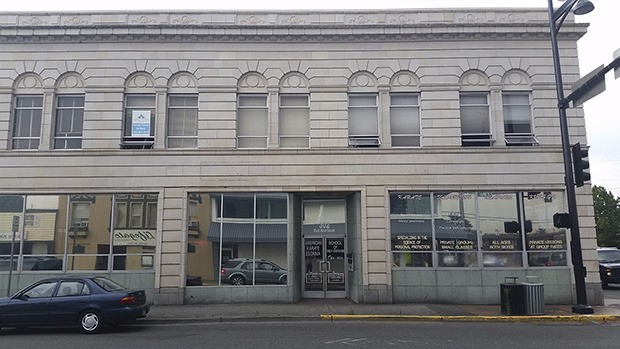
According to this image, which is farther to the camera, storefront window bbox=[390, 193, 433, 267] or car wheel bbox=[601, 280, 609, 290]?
→ car wheel bbox=[601, 280, 609, 290]

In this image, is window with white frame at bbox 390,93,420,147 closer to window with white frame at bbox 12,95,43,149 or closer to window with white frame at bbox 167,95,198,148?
window with white frame at bbox 167,95,198,148

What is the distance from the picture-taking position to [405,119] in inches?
655

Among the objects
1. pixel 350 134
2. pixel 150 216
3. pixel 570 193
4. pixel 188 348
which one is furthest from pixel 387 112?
pixel 188 348

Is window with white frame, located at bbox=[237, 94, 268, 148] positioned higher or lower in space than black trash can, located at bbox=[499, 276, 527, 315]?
higher

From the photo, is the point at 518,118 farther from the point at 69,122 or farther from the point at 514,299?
the point at 69,122

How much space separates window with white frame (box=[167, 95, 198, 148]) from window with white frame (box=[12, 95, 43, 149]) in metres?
4.49

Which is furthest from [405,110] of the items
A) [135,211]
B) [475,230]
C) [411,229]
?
[135,211]

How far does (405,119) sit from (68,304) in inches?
455

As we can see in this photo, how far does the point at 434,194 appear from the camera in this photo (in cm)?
1605

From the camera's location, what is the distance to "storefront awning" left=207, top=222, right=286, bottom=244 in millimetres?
15820

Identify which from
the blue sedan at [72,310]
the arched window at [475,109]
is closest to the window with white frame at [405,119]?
the arched window at [475,109]

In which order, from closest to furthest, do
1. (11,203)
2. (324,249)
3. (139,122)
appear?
(11,203) → (139,122) → (324,249)

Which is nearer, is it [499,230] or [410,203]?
[499,230]

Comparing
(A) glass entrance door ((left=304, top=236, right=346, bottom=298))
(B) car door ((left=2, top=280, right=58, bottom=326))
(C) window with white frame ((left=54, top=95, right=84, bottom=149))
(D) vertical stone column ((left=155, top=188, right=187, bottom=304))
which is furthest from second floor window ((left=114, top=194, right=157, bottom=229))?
(A) glass entrance door ((left=304, top=236, right=346, bottom=298))
